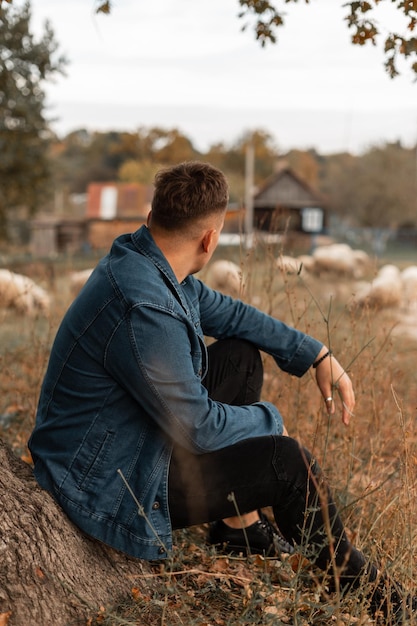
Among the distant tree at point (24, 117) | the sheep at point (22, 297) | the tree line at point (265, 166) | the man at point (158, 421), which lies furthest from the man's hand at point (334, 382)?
the tree line at point (265, 166)

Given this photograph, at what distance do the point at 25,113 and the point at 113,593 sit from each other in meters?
16.6

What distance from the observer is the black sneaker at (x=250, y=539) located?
2.88 m

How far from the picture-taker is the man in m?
2.23

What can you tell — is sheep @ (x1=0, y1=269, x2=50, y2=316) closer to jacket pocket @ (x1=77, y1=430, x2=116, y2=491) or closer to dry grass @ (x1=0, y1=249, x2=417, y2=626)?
dry grass @ (x1=0, y1=249, x2=417, y2=626)

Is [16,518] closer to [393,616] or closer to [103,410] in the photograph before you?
[103,410]

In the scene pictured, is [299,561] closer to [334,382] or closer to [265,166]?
[334,382]

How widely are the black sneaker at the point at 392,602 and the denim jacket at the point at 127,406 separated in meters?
0.64

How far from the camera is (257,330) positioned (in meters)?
3.02

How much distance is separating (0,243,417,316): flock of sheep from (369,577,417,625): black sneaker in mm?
1481

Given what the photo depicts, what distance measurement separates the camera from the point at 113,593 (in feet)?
7.86

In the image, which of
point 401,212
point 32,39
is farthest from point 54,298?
point 401,212

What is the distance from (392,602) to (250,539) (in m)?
0.63

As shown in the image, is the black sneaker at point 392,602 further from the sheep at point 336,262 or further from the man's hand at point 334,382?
the sheep at point 336,262

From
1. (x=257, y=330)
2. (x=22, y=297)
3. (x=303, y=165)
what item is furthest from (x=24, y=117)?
(x=303, y=165)
